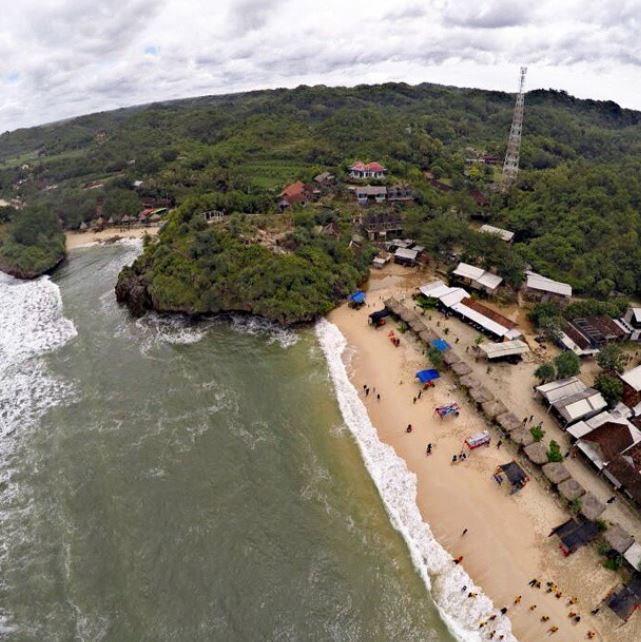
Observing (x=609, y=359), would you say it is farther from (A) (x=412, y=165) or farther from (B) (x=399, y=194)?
(A) (x=412, y=165)

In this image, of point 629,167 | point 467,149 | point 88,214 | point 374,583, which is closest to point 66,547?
point 374,583

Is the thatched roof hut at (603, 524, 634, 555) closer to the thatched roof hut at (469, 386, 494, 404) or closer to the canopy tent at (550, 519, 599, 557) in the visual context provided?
the canopy tent at (550, 519, 599, 557)

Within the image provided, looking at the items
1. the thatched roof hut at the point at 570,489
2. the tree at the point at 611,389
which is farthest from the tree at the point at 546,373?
the thatched roof hut at the point at 570,489

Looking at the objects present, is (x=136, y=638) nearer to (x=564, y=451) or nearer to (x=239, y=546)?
(x=239, y=546)

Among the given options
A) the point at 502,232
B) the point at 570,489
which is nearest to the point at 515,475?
the point at 570,489

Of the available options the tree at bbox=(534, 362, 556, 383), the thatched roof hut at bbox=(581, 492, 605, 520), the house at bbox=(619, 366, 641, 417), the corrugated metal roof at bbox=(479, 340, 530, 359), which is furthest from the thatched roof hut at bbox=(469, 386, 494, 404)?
the house at bbox=(619, 366, 641, 417)
